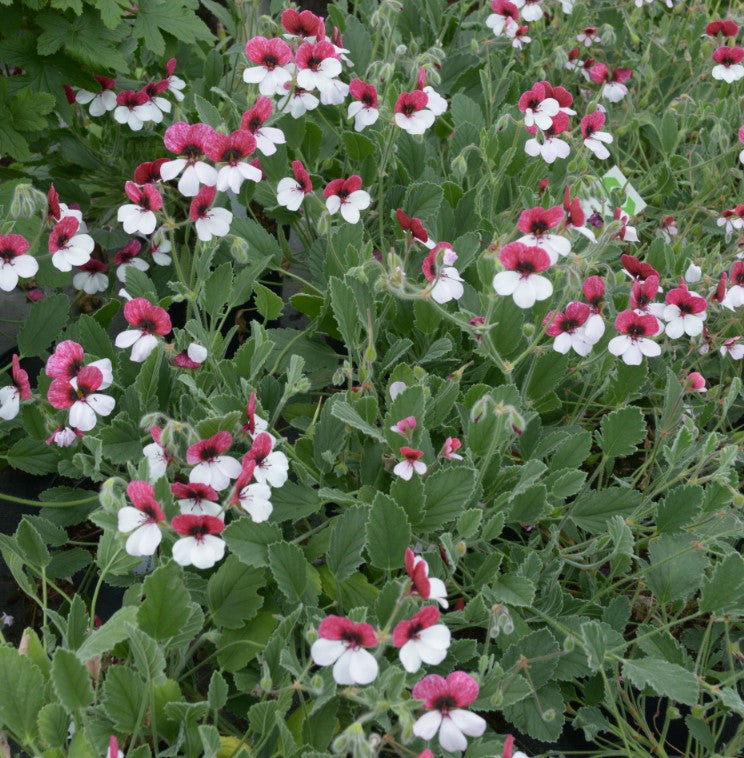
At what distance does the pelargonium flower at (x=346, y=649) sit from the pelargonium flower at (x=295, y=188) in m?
0.86

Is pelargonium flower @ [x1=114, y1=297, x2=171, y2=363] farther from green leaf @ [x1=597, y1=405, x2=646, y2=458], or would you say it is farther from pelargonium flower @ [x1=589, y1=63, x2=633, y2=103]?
pelargonium flower @ [x1=589, y1=63, x2=633, y2=103]

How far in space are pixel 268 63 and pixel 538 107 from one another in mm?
524

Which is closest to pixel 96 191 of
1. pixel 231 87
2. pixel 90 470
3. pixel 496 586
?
pixel 231 87

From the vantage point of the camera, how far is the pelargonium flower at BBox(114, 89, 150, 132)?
204cm

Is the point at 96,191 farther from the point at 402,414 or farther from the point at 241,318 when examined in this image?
the point at 402,414

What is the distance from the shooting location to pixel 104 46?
1.97 m

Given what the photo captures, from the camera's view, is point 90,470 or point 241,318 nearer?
point 90,470

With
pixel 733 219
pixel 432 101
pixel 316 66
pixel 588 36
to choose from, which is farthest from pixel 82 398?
pixel 588 36

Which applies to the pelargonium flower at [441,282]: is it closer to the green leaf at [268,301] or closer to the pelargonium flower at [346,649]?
the green leaf at [268,301]

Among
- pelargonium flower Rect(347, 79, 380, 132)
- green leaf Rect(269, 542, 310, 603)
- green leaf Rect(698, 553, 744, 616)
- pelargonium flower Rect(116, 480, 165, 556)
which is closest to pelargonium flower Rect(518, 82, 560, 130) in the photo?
pelargonium flower Rect(347, 79, 380, 132)

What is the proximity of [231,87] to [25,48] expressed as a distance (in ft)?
1.76

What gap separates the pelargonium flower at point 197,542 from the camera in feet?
3.48

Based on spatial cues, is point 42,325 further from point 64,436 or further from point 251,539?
point 251,539

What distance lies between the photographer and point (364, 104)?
180 cm
